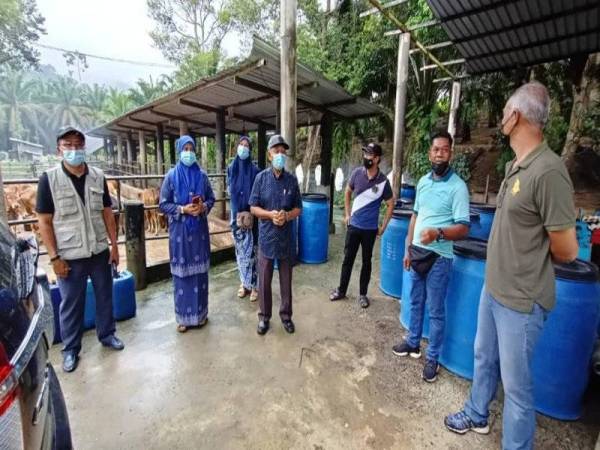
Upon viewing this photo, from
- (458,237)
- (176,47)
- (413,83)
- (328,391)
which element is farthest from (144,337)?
(176,47)

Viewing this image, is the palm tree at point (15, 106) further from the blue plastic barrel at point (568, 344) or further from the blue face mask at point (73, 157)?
the blue plastic barrel at point (568, 344)

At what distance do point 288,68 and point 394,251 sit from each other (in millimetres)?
2300

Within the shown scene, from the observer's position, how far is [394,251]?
3.33m

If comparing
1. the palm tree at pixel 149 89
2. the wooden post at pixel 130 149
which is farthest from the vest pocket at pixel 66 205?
the palm tree at pixel 149 89

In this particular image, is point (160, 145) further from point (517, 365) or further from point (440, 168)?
point (517, 365)

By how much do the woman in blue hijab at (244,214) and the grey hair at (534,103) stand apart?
247 cm

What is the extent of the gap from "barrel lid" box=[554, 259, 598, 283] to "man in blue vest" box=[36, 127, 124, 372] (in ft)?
9.60

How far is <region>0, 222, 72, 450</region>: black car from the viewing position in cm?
73

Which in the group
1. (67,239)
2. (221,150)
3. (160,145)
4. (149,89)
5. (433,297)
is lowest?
(433,297)

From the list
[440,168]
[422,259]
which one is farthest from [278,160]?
[422,259]

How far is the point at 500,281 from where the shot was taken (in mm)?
1503

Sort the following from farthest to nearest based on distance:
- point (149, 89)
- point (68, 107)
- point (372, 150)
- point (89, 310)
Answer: point (68, 107) → point (149, 89) → point (372, 150) → point (89, 310)

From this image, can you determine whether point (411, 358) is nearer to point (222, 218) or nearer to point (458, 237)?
point (458, 237)

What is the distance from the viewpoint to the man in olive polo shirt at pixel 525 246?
1287mm
